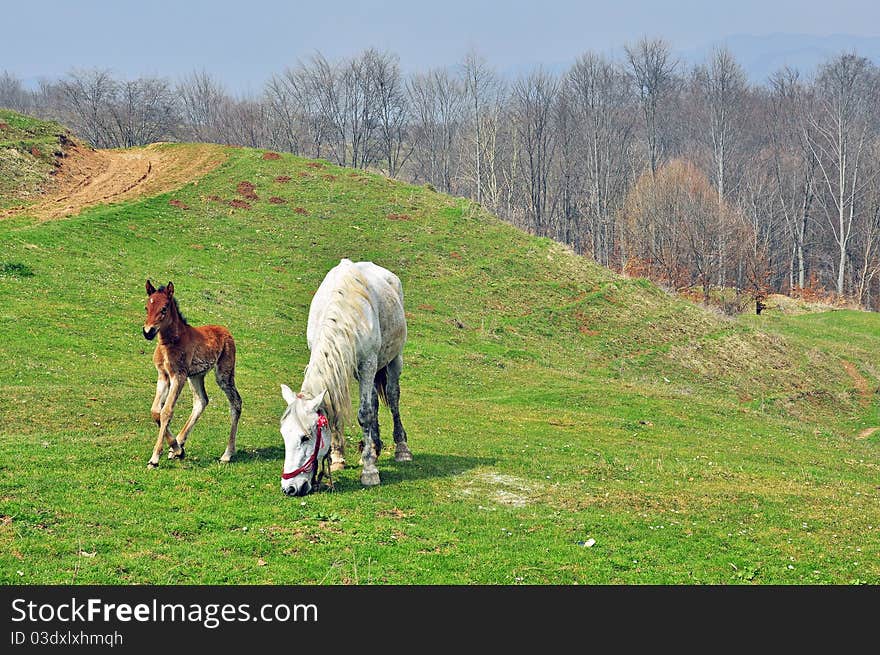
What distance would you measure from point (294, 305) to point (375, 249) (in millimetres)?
12827

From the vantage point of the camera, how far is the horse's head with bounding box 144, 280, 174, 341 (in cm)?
1258

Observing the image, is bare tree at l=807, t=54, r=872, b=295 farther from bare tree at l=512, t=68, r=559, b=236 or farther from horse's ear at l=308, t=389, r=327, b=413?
horse's ear at l=308, t=389, r=327, b=413

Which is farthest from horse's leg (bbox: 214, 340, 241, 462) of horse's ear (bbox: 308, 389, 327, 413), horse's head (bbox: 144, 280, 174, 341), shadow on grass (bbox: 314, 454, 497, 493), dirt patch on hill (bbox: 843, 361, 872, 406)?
dirt patch on hill (bbox: 843, 361, 872, 406)

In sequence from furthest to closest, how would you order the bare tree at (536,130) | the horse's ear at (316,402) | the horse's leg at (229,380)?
the bare tree at (536,130) < the horse's leg at (229,380) < the horse's ear at (316,402)

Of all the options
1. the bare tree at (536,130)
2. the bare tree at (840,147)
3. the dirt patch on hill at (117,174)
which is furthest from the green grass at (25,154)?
the bare tree at (840,147)

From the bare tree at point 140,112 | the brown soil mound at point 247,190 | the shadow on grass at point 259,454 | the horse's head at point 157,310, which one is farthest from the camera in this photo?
the bare tree at point 140,112

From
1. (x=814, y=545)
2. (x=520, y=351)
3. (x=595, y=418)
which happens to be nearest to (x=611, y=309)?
(x=520, y=351)

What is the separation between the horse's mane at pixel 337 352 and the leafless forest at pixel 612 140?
6500 cm

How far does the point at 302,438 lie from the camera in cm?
1123

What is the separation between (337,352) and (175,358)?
3.00 metres

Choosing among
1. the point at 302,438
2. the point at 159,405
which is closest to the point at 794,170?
the point at 159,405

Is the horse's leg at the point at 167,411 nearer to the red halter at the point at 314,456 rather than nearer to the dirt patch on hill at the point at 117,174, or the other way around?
the red halter at the point at 314,456

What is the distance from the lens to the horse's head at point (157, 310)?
12578mm

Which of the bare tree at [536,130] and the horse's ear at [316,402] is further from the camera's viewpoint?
the bare tree at [536,130]
